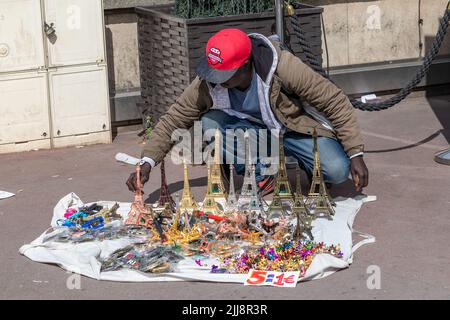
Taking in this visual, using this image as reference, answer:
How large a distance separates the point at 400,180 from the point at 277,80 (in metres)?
1.34

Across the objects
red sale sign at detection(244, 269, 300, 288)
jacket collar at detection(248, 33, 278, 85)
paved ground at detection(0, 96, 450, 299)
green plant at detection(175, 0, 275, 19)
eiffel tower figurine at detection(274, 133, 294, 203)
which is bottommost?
paved ground at detection(0, 96, 450, 299)

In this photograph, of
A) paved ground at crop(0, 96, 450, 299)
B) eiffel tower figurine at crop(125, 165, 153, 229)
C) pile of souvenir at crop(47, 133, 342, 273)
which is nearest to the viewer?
paved ground at crop(0, 96, 450, 299)

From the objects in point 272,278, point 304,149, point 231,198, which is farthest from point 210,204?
point 272,278

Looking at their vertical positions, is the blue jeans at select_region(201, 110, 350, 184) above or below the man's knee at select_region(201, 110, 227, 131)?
below

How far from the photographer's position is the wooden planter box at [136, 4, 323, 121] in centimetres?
747

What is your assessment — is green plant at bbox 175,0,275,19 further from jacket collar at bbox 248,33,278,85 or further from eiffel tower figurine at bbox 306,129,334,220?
eiffel tower figurine at bbox 306,129,334,220

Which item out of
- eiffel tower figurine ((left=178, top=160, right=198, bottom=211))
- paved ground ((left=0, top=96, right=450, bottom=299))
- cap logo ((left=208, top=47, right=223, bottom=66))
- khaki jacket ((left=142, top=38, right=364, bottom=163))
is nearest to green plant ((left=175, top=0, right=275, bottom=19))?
paved ground ((left=0, top=96, right=450, bottom=299))

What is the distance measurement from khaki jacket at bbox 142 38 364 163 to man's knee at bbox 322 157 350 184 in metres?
0.12

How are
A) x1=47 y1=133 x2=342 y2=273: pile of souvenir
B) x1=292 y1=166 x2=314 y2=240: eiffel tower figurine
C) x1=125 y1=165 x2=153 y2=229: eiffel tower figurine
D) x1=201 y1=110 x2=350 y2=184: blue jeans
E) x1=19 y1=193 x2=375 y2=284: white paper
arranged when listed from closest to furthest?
x1=19 y1=193 x2=375 y2=284: white paper → x1=47 y1=133 x2=342 y2=273: pile of souvenir → x1=292 y1=166 x2=314 y2=240: eiffel tower figurine → x1=125 y1=165 x2=153 y2=229: eiffel tower figurine → x1=201 y1=110 x2=350 y2=184: blue jeans

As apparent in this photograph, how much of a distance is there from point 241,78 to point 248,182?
63cm

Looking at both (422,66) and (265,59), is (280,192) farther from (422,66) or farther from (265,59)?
(422,66)

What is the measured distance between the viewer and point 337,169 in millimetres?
6258

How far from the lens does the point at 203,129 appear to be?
21.5ft
